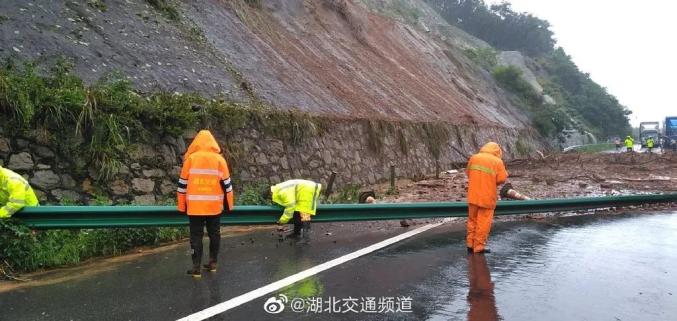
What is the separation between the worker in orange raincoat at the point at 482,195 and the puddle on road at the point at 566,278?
355mm

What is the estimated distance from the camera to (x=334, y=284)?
18.1ft

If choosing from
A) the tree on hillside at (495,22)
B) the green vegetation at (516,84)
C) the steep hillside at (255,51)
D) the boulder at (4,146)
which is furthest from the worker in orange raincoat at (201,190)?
the tree on hillside at (495,22)

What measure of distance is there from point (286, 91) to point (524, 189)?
7664 millimetres

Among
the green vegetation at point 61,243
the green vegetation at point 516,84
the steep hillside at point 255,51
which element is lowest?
the green vegetation at point 61,243

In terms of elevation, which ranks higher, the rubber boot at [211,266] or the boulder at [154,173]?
the boulder at [154,173]

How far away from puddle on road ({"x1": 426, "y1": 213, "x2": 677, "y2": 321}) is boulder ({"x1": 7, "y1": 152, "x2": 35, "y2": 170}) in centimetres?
603

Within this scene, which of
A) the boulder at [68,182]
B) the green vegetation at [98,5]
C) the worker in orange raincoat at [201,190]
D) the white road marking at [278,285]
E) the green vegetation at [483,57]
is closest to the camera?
the white road marking at [278,285]

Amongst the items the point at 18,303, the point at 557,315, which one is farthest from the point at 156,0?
the point at 557,315

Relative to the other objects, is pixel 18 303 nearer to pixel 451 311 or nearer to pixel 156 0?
pixel 451 311

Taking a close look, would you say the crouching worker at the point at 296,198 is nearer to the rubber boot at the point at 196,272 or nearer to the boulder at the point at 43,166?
the rubber boot at the point at 196,272

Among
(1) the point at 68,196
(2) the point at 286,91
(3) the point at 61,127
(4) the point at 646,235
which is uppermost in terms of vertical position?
(2) the point at 286,91

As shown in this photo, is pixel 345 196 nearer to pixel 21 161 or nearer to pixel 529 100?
pixel 21 161

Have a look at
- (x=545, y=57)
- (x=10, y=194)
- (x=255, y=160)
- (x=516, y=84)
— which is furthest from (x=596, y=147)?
(x=10, y=194)

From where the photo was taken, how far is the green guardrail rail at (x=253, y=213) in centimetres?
629
